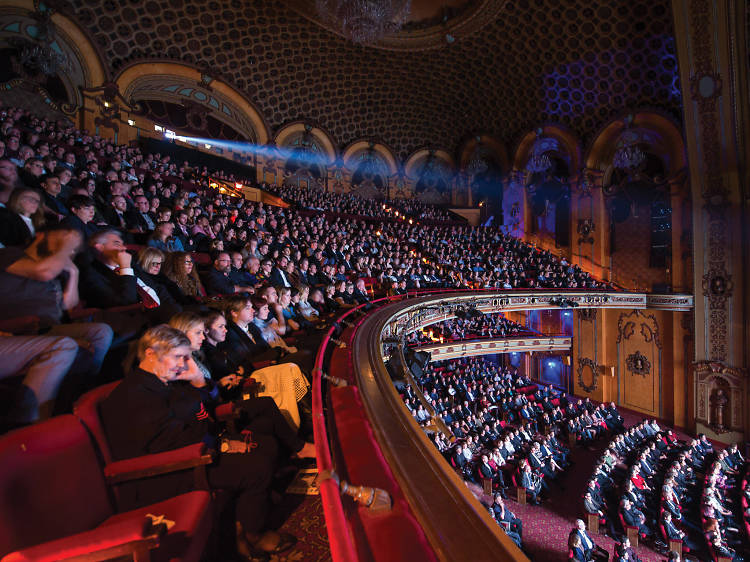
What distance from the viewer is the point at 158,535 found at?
0.94 meters

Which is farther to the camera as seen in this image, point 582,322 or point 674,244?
point 582,322

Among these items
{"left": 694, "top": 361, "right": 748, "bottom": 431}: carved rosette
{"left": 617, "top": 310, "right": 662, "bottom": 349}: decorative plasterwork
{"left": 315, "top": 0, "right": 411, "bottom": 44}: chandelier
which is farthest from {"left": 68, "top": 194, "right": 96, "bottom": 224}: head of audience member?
{"left": 617, "top": 310, "right": 662, "bottom": 349}: decorative plasterwork

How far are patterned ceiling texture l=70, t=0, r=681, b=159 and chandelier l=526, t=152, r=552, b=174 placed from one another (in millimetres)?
1497

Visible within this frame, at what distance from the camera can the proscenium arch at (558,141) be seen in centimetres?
1577

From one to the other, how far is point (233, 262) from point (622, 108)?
16407mm

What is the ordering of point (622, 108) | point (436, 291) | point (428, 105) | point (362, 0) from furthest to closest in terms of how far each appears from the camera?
point (428, 105) → point (622, 108) → point (362, 0) → point (436, 291)

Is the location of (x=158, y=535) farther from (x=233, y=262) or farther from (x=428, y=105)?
(x=428, y=105)

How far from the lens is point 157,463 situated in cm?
146

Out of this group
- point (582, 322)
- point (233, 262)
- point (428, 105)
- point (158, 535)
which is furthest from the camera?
point (428, 105)

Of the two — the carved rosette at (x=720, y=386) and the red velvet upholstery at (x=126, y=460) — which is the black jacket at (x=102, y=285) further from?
the carved rosette at (x=720, y=386)

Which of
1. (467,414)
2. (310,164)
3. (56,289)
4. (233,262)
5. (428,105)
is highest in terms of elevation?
(428,105)

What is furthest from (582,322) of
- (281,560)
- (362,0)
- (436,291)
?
(281,560)

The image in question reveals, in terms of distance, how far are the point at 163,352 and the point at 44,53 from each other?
13.6 metres

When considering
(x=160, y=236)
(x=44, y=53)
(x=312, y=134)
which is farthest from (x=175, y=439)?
(x=312, y=134)
